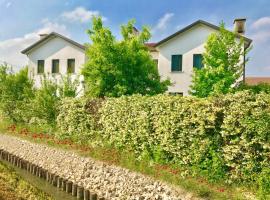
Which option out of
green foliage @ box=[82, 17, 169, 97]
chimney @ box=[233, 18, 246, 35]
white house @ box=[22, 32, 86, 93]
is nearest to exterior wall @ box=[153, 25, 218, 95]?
chimney @ box=[233, 18, 246, 35]

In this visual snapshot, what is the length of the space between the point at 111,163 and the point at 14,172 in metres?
4.22

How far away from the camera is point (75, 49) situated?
118 ft

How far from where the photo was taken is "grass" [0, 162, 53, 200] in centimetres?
1143

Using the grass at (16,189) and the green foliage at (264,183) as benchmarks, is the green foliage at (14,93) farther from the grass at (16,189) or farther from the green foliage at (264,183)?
the green foliage at (264,183)

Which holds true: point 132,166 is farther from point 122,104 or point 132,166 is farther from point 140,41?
point 140,41

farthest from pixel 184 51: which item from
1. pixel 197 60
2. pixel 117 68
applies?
pixel 117 68

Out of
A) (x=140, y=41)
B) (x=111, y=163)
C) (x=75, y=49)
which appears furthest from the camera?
(x=75, y=49)

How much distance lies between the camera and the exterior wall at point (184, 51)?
29953 mm

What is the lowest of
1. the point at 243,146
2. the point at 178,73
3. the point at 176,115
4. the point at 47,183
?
the point at 47,183

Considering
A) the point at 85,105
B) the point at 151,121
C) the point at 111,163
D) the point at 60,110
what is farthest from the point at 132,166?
the point at 60,110

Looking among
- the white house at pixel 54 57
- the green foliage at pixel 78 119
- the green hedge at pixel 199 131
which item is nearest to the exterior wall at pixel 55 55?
the white house at pixel 54 57

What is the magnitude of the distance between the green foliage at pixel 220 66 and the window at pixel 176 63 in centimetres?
682

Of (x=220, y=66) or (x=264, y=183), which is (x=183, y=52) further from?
Answer: (x=264, y=183)

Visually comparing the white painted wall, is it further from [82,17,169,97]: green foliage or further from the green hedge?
the green hedge
